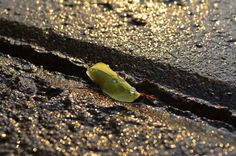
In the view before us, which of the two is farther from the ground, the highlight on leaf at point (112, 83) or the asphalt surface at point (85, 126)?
the highlight on leaf at point (112, 83)

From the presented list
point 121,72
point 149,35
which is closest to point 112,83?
point 121,72

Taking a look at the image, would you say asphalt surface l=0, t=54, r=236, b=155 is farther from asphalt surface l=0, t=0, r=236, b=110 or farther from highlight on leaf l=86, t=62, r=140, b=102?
asphalt surface l=0, t=0, r=236, b=110

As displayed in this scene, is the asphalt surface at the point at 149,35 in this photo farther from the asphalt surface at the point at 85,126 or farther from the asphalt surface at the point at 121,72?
the asphalt surface at the point at 85,126

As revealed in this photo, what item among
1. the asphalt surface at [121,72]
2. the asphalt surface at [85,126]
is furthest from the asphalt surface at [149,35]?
the asphalt surface at [85,126]

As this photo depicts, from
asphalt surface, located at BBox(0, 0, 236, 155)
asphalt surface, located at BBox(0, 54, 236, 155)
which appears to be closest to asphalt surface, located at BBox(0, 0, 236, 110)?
asphalt surface, located at BBox(0, 0, 236, 155)

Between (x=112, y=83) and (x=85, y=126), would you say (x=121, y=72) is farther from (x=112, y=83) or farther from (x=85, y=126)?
(x=85, y=126)
